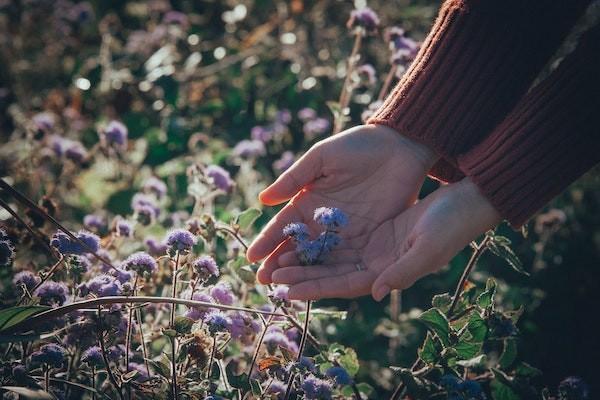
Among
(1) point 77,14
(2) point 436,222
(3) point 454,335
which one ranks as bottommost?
(1) point 77,14

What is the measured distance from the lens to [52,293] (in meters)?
1.98

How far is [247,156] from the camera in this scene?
3391 mm

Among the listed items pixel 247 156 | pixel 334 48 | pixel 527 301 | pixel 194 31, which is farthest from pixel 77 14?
pixel 527 301

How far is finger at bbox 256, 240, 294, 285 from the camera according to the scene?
6.89ft

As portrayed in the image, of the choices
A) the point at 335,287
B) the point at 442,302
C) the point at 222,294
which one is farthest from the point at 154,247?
the point at 442,302

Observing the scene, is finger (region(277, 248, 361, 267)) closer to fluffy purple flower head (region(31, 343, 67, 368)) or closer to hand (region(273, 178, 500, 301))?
hand (region(273, 178, 500, 301))

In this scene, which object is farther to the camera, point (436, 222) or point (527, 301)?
point (527, 301)

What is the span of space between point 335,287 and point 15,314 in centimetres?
91

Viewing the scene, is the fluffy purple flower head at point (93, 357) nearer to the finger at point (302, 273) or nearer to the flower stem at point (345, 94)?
the finger at point (302, 273)

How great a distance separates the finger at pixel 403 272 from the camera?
1.91 metres

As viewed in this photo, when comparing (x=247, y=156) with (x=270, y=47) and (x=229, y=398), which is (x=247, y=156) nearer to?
(x=270, y=47)

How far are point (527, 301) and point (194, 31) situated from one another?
295 cm

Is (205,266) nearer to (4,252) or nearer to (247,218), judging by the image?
(247,218)

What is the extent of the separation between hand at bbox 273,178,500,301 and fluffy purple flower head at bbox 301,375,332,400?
253 millimetres
